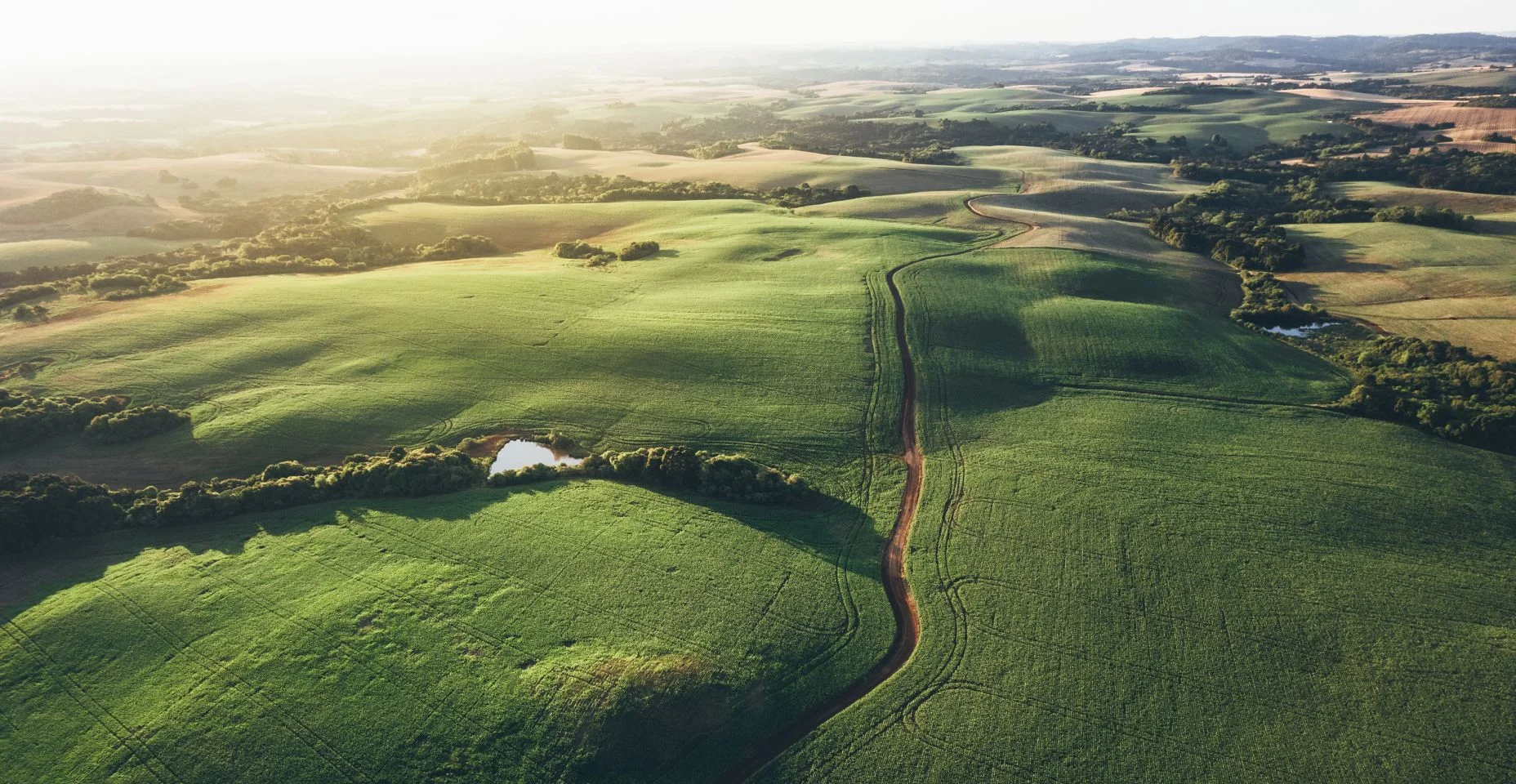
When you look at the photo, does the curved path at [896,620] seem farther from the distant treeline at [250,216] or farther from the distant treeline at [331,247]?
the distant treeline at [250,216]

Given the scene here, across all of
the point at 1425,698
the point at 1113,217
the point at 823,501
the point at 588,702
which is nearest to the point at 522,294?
the point at 823,501

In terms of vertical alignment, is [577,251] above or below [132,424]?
above

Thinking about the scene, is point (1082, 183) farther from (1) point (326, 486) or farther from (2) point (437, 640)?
(2) point (437, 640)

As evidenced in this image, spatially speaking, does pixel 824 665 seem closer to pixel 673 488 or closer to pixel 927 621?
pixel 927 621

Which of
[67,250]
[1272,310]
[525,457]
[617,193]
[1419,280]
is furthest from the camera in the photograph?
[617,193]

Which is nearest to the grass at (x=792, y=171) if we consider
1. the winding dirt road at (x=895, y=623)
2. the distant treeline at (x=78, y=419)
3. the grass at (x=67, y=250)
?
the grass at (x=67, y=250)

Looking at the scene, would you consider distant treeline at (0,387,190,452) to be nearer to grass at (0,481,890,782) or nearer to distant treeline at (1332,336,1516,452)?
grass at (0,481,890,782)

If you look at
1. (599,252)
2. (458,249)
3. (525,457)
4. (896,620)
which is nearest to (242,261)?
(458,249)
